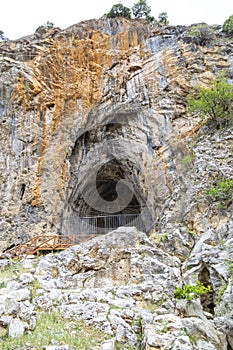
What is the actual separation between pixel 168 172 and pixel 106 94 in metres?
5.80

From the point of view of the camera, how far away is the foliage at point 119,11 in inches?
845

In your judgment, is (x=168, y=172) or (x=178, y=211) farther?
(x=168, y=172)

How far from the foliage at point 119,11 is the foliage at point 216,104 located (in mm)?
9840

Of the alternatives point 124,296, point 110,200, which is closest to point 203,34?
point 110,200

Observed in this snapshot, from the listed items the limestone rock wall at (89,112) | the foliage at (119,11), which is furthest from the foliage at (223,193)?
the foliage at (119,11)

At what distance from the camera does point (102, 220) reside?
67.2ft

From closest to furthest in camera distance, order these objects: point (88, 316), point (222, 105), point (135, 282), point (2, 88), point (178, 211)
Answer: point (88, 316)
point (135, 282)
point (178, 211)
point (222, 105)
point (2, 88)

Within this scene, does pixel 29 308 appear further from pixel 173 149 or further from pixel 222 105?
pixel 222 105

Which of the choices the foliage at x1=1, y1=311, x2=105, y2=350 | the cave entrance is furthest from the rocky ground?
the cave entrance

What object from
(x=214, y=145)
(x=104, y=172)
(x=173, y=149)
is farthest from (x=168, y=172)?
(x=104, y=172)

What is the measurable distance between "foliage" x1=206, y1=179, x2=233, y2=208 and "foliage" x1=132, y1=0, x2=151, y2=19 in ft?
53.3

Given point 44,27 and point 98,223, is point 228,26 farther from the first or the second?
point 98,223

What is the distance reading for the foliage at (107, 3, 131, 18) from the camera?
2145cm

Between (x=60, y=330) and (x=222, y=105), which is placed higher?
(x=222, y=105)
